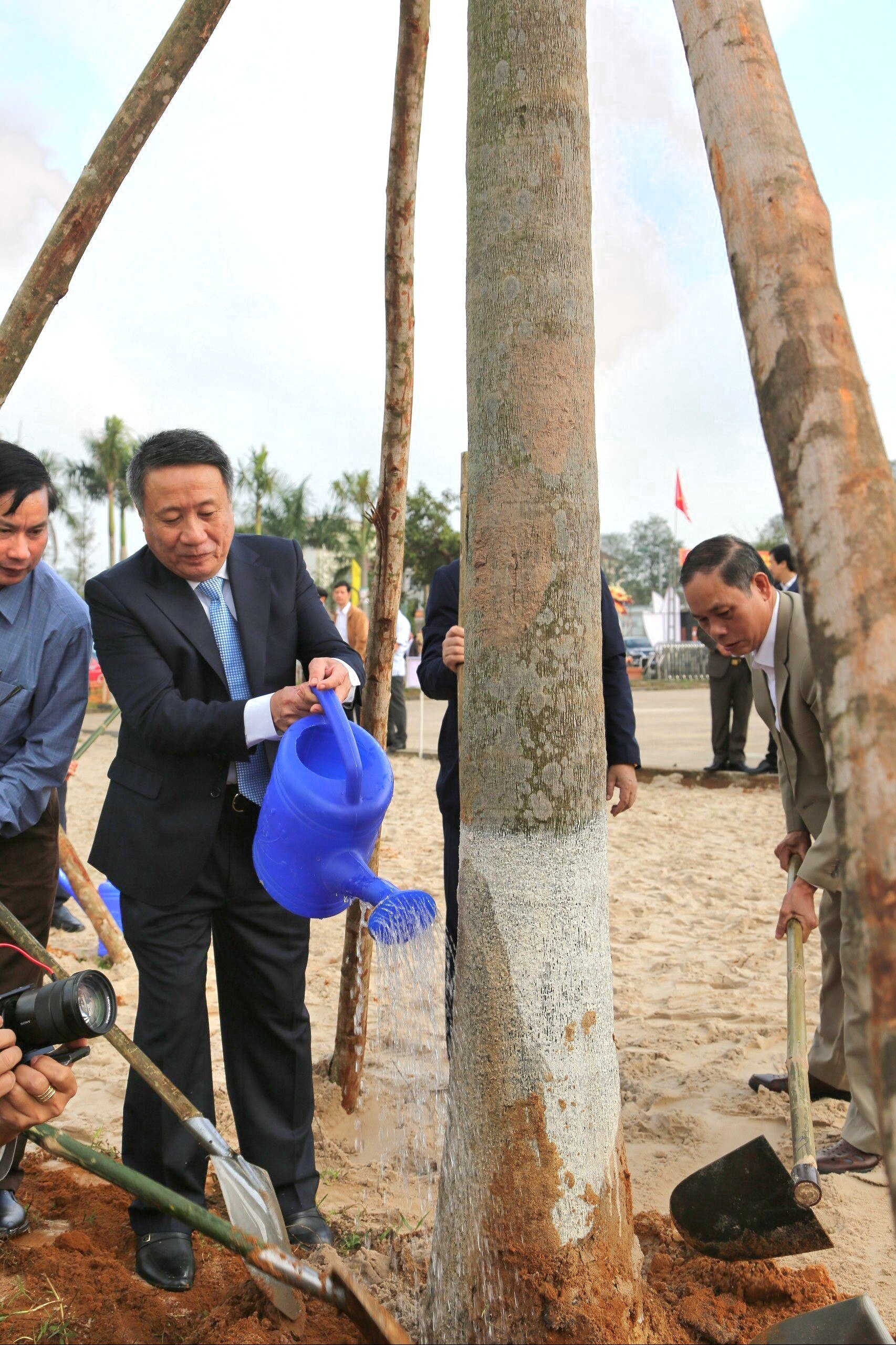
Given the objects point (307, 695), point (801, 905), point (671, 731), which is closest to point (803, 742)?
point (801, 905)

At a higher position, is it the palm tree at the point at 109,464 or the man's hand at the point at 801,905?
the palm tree at the point at 109,464

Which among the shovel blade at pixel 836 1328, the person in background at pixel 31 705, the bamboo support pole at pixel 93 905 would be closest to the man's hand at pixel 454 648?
the person in background at pixel 31 705

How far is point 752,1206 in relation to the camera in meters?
2.22

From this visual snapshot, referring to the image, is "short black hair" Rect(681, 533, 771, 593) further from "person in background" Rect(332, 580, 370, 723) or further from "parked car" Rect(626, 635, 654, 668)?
"parked car" Rect(626, 635, 654, 668)

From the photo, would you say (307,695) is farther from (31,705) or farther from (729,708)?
(729,708)

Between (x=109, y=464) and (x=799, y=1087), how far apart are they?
36.3m

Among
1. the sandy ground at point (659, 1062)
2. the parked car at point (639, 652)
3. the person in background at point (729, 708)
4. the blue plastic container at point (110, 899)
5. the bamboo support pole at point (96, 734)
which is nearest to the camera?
the sandy ground at point (659, 1062)

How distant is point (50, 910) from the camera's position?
2.72 metres

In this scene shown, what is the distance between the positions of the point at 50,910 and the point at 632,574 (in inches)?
3177

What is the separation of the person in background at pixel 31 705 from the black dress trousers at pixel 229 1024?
376 mm

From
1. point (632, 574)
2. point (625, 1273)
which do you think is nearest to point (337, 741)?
point (625, 1273)

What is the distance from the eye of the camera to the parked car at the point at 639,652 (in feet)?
89.9

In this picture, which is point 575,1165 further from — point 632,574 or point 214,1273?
point 632,574

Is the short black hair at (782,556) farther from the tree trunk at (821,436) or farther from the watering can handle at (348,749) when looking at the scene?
the tree trunk at (821,436)
